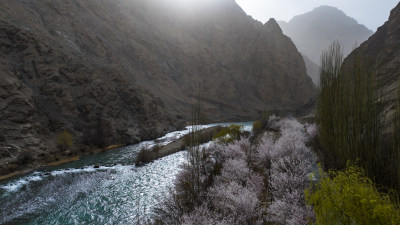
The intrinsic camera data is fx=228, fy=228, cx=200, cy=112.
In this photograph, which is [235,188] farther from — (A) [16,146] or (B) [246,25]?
(B) [246,25]

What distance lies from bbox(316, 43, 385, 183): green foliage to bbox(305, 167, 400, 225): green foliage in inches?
95.0

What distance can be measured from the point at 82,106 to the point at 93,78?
632cm

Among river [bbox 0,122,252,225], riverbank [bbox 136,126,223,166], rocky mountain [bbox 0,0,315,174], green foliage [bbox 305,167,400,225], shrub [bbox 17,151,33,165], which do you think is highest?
rocky mountain [bbox 0,0,315,174]

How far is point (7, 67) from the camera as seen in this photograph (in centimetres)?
3256

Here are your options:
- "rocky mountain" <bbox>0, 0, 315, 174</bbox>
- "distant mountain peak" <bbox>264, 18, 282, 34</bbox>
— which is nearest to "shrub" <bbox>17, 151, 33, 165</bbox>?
"rocky mountain" <bbox>0, 0, 315, 174</bbox>

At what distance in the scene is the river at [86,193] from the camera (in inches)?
543

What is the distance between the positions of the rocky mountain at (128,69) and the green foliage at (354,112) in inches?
208

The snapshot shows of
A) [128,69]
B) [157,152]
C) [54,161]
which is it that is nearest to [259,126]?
[157,152]

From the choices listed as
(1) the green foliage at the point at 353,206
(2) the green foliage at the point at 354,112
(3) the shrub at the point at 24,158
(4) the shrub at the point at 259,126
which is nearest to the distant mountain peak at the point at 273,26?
(4) the shrub at the point at 259,126

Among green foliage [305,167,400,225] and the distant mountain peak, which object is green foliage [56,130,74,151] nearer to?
green foliage [305,167,400,225]

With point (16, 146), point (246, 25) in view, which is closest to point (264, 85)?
point (246, 25)

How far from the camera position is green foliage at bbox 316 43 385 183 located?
23.8 ft

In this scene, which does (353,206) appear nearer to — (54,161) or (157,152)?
(157,152)

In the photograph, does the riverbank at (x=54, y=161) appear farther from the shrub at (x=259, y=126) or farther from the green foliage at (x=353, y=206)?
the shrub at (x=259, y=126)
